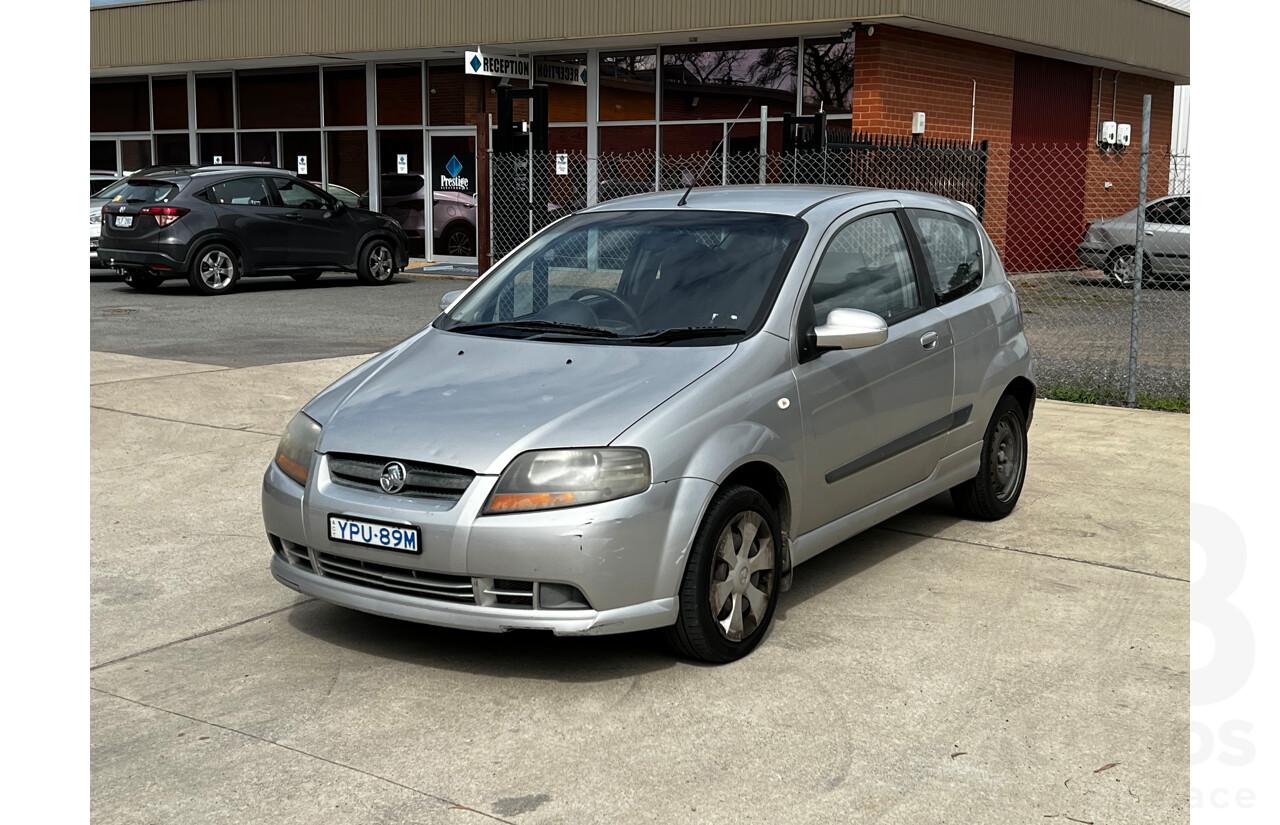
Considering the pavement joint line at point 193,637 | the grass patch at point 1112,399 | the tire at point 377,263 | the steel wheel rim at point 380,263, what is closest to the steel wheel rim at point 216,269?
the tire at point 377,263

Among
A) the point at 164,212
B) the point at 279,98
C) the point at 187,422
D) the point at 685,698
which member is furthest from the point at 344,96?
the point at 685,698

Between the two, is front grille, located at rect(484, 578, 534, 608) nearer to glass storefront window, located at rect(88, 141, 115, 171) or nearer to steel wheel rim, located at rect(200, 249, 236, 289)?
steel wheel rim, located at rect(200, 249, 236, 289)

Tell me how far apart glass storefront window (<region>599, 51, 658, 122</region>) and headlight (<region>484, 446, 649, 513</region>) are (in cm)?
1776

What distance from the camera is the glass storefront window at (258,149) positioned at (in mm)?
26953

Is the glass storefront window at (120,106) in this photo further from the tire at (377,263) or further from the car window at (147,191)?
the car window at (147,191)

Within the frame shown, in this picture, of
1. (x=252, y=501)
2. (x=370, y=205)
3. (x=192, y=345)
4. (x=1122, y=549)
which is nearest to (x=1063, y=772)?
(x=1122, y=549)

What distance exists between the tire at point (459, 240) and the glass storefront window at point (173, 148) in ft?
24.2

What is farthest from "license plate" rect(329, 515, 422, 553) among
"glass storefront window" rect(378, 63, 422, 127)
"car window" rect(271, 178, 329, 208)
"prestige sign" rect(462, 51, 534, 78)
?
"glass storefront window" rect(378, 63, 422, 127)

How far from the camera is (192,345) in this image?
13.1 m

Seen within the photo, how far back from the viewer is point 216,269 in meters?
18.7

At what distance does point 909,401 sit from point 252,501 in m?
3.60

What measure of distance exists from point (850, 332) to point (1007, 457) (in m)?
2.19

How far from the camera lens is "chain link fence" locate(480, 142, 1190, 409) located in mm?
12945

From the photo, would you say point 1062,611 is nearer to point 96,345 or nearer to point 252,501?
point 252,501
